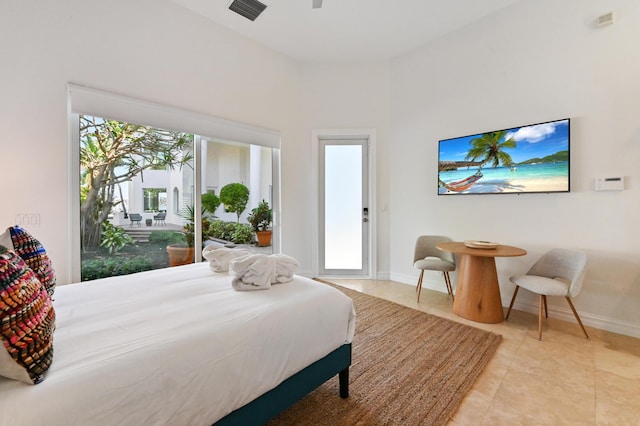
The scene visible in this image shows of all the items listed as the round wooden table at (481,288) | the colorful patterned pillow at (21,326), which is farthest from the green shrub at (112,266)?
the round wooden table at (481,288)

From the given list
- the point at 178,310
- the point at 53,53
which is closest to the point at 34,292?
the point at 178,310

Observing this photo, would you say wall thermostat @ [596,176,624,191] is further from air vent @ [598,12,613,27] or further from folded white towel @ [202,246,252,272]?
folded white towel @ [202,246,252,272]

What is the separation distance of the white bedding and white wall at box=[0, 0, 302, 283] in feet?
3.87

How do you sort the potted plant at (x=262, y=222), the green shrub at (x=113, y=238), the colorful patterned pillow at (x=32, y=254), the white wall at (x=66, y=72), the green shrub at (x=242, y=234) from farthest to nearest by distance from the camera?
1. the potted plant at (x=262, y=222)
2. the green shrub at (x=242, y=234)
3. the green shrub at (x=113, y=238)
4. the white wall at (x=66, y=72)
5. the colorful patterned pillow at (x=32, y=254)

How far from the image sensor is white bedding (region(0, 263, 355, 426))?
778 millimetres

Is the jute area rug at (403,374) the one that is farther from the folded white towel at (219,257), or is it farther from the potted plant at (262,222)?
the potted plant at (262,222)

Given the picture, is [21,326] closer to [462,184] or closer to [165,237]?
[165,237]

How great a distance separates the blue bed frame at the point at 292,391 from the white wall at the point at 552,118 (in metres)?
2.43

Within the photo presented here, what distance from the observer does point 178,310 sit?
1.25 meters

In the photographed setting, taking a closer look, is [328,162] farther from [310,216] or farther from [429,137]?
[429,137]

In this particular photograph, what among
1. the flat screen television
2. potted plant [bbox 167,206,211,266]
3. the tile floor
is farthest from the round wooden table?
potted plant [bbox 167,206,211,266]

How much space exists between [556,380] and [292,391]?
175 cm

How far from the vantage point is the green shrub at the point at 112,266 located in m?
2.47

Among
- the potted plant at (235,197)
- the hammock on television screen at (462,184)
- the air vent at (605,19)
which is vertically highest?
the air vent at (605,19)
